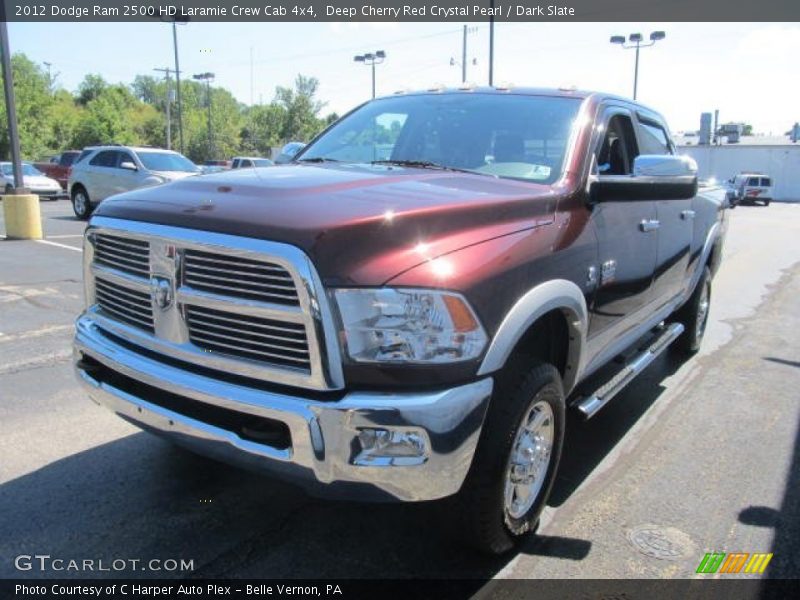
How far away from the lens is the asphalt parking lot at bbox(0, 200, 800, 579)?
113 inches

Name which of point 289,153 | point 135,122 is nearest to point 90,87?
point 135,122

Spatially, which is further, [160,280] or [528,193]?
[528,193]

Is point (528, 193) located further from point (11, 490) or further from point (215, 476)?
point (11, 490)

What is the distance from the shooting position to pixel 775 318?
26.1 feet

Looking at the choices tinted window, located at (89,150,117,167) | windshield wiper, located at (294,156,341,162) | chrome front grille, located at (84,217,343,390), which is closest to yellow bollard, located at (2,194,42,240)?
tinted window, located at (89,150,117,167)

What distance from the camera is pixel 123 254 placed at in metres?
2.89

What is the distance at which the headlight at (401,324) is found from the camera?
7.41 ft

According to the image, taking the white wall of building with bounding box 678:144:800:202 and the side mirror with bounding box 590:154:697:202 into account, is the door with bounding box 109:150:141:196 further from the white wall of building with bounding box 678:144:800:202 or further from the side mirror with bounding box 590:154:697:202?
the white wall of building with bounding box 678:144:800:202

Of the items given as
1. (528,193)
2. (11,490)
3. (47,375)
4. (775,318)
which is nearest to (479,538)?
(528,193)

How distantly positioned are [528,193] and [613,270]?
2.75 ft

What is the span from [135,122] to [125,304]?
78.4 metres

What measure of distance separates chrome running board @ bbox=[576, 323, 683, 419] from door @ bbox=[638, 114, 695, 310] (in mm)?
272

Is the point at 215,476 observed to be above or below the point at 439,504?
below

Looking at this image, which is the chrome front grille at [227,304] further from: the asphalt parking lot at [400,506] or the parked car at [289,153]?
the parked car at [289,153]
